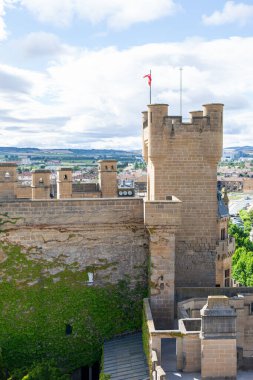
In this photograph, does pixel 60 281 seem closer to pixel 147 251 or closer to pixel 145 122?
pixel 147 251

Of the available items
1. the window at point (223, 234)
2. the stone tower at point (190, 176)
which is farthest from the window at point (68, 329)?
the window at point (223, 234)

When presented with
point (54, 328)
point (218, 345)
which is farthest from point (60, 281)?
point (218, 345)

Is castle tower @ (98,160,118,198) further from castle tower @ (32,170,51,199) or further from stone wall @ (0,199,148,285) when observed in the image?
stone wall @ (0,199,148,285)

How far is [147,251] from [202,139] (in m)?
6.73

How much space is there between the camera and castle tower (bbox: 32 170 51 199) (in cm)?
4247

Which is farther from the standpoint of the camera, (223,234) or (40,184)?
(40,184)

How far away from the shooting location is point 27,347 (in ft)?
84.7

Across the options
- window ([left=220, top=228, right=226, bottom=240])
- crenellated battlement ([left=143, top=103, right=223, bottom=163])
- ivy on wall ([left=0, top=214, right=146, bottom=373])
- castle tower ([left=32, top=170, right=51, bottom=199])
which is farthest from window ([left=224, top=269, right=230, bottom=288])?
castle tower ([left=32, top=170, right=51, bottom=199])

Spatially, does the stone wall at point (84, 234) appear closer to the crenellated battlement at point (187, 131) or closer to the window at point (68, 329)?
the window at point (68, 329)

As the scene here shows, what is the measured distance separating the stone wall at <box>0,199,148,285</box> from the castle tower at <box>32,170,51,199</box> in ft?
54.3

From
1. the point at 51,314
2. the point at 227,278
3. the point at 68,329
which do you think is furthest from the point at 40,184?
the point at 68,329

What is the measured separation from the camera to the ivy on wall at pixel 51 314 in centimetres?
2588

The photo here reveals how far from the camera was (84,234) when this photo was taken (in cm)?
2627

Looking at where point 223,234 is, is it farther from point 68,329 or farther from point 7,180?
point 7,180
